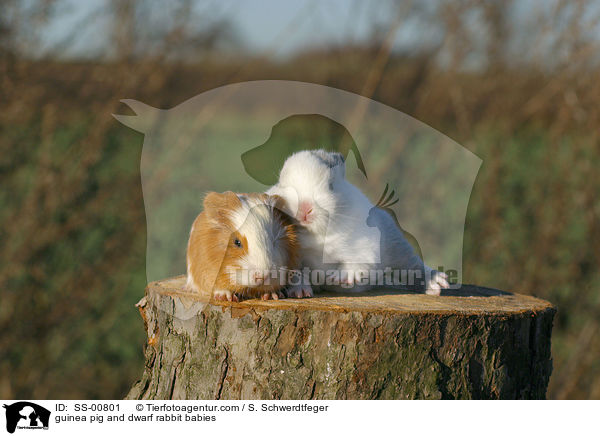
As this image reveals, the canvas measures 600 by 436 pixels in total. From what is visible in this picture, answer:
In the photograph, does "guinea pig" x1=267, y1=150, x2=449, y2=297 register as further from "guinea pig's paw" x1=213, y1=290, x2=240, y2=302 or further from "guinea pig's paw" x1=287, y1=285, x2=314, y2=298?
"guinea pig's paw" x1=213, y1=290, x2=240, y2=302

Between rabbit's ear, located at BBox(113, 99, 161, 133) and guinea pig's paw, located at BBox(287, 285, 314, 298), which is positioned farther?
rabbit's ear, located at BBox(113, 99, 161, 133)

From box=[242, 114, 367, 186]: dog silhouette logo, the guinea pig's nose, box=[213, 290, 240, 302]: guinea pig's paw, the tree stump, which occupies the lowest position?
the tree stump

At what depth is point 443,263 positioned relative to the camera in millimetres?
3877

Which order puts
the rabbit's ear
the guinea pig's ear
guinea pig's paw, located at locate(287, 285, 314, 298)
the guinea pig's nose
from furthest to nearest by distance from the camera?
1. the rabbit's ear
2. guinea pig's paw, located at locate(287, 285, 314, 298)
3. the guinea pig's ear
4. the guinea pig's nose

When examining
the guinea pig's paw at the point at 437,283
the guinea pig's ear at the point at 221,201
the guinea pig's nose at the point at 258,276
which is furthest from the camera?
the guinea pig's paw at the point at 437,283

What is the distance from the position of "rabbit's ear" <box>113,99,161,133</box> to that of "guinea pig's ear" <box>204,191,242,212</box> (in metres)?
0.65

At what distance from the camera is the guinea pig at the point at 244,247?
2.96 metres

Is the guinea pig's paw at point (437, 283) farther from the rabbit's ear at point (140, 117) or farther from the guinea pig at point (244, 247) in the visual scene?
the rabbit's ear at point (140, 117)

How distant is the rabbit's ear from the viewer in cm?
339
